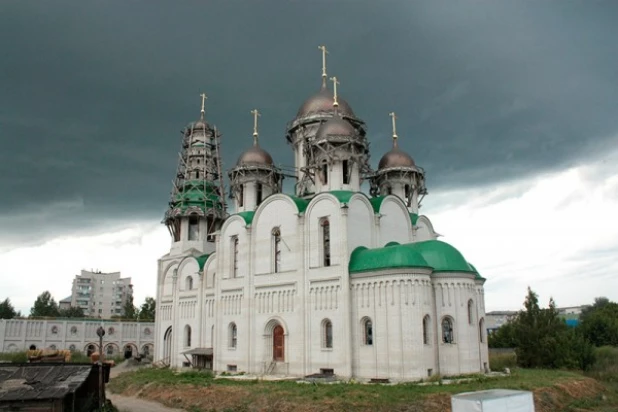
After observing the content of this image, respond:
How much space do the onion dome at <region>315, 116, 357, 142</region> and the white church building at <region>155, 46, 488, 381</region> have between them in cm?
7

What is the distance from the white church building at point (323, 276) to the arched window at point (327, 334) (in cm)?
6

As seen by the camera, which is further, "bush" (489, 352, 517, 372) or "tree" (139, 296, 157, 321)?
"tree" (139, 296, 157, 321)

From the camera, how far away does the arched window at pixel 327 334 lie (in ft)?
88.6

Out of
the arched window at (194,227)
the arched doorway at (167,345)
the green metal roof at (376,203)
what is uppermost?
the arched window at (194,227)

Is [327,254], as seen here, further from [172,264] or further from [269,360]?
[172,264]

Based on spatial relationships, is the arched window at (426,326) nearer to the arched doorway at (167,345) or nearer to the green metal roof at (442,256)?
the green metal roof at (442,256)

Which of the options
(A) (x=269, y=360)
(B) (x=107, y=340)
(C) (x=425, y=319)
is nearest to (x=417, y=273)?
(C) (x=425, y=319)

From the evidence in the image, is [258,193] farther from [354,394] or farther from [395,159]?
[354,394]

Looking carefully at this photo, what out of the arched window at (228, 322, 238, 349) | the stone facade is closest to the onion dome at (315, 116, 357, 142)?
the arched window at (228, 322, 238, 349)

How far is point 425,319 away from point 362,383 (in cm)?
412

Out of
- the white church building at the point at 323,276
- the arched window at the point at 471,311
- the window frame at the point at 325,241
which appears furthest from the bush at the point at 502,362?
the window frame at the point at 325,241

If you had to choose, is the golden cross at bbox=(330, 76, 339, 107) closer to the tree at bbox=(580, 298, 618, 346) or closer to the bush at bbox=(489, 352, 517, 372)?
the bush at bbox=(489, 352, 517, 372)

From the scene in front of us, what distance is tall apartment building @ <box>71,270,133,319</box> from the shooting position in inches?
4355

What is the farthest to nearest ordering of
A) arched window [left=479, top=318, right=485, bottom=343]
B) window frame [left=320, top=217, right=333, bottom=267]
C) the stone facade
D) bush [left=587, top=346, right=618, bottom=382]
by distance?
the stone facade
bush [left=587, top=346, right=618, bottom=382]
window frame [left=320, top=217, right=333, bottom=267]
arched window [left=479, top=318, right=485, bottom=343]
